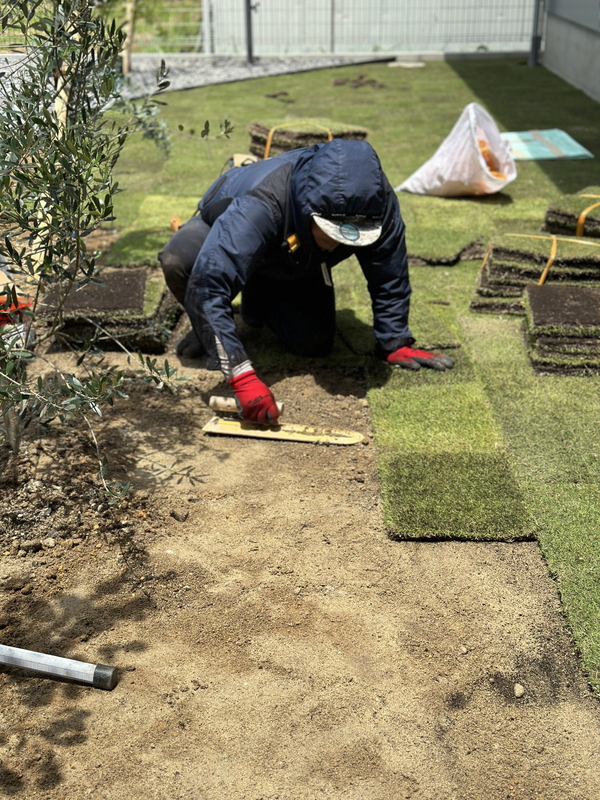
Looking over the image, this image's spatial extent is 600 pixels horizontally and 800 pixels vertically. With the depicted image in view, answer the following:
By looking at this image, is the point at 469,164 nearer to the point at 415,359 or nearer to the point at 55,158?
the point at 415,359

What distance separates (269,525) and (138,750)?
119cm

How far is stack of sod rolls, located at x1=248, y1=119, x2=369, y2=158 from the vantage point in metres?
7.44

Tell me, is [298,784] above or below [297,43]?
below

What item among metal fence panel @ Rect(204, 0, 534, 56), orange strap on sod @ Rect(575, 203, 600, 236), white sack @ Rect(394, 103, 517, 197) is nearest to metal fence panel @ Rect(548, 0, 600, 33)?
metal fence panel @ Rect(204, 0, 534, 56)

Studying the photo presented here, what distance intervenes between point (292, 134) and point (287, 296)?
10.5 feet

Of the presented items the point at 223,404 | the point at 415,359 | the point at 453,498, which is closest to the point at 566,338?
the point at 415,359

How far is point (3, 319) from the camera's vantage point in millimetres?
3980

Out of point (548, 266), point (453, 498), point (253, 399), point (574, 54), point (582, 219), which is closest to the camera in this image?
point (453, 498)

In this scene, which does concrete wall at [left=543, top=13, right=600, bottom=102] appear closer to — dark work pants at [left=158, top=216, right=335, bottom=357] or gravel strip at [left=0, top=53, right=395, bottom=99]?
gravel strip at [left=0, top=53, right=395, bottom=99]

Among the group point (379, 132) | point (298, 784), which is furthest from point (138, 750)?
A: point (379, 132)

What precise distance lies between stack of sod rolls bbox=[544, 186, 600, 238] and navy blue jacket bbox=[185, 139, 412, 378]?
6.01 ft

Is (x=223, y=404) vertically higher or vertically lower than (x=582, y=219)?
lower

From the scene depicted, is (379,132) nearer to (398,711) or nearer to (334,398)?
(334,398)

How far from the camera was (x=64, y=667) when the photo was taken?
2562mm
